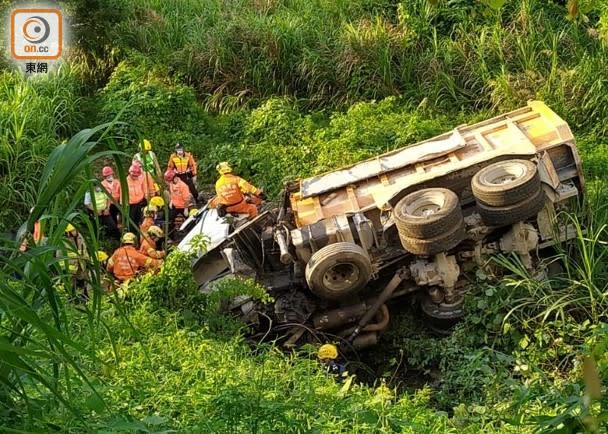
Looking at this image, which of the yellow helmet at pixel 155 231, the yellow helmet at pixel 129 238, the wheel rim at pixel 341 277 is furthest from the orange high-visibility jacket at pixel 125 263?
the wheel rim at pixel 341 277

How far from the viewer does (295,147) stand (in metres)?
11.8

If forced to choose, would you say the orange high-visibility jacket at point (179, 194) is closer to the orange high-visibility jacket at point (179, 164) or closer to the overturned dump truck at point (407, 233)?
the orange high-visibility jacket at point (179, 164)

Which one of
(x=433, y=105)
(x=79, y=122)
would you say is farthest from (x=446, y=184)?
(x=79, y=122)

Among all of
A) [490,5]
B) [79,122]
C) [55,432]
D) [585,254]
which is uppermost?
[490,5]

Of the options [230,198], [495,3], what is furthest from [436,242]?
[495,3]

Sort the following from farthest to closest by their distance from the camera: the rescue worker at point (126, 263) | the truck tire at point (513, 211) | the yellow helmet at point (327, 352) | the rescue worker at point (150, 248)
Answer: the rescue worker at point (150, 248), the rescue worker at point (126, 263), the truck tire at point (513, 211), the yellow helmet at point (327, 352)

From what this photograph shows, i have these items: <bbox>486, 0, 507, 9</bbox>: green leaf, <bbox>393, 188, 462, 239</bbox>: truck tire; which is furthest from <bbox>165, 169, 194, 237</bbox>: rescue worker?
<bbox>486, 0, 507, 9</bbox>: green leaf

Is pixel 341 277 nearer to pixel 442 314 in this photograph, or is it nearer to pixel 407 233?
pixel 407 233

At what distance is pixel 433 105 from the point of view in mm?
12461

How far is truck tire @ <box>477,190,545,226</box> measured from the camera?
7246 millimetres

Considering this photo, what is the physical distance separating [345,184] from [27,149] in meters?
5.28

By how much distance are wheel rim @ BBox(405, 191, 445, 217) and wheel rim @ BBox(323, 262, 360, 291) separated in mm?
677

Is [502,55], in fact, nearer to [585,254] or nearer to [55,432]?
[585,254]

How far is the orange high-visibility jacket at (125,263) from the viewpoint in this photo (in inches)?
322
